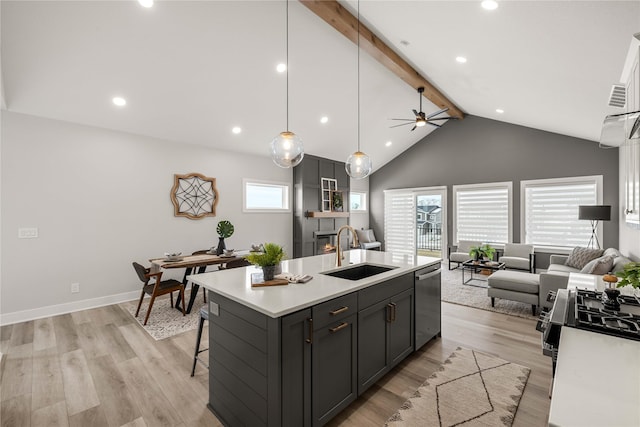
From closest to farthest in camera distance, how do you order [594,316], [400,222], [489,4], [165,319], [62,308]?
1. [594,316]
2. [489,4]
3. [165,319]
4. [62,308]
5. [400,222]

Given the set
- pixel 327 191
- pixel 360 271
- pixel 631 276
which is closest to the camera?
pixel 631 276

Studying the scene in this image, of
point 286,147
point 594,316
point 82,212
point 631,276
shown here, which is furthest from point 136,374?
point 631,276

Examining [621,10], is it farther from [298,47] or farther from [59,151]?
[59,151]

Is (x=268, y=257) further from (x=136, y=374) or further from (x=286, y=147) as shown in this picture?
(x=136, y=374)

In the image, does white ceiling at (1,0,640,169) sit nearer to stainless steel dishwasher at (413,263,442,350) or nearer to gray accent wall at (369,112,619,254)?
gray accent wall at (369,112,619,254)

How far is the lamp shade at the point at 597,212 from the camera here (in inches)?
179

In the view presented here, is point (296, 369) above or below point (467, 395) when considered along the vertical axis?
above

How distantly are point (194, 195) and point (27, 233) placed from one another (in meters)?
2.23

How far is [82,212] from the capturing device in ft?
13.5

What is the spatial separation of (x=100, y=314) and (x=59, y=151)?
2339 millimetres

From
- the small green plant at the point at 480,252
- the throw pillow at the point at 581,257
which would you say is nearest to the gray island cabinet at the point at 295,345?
the small green plant at the point at 480,252

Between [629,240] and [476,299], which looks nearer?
[629,240]

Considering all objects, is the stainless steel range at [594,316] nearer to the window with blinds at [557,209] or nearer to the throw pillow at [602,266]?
the throw pillow at [602,266]

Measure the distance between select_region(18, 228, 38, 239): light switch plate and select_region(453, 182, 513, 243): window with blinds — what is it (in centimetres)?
814
